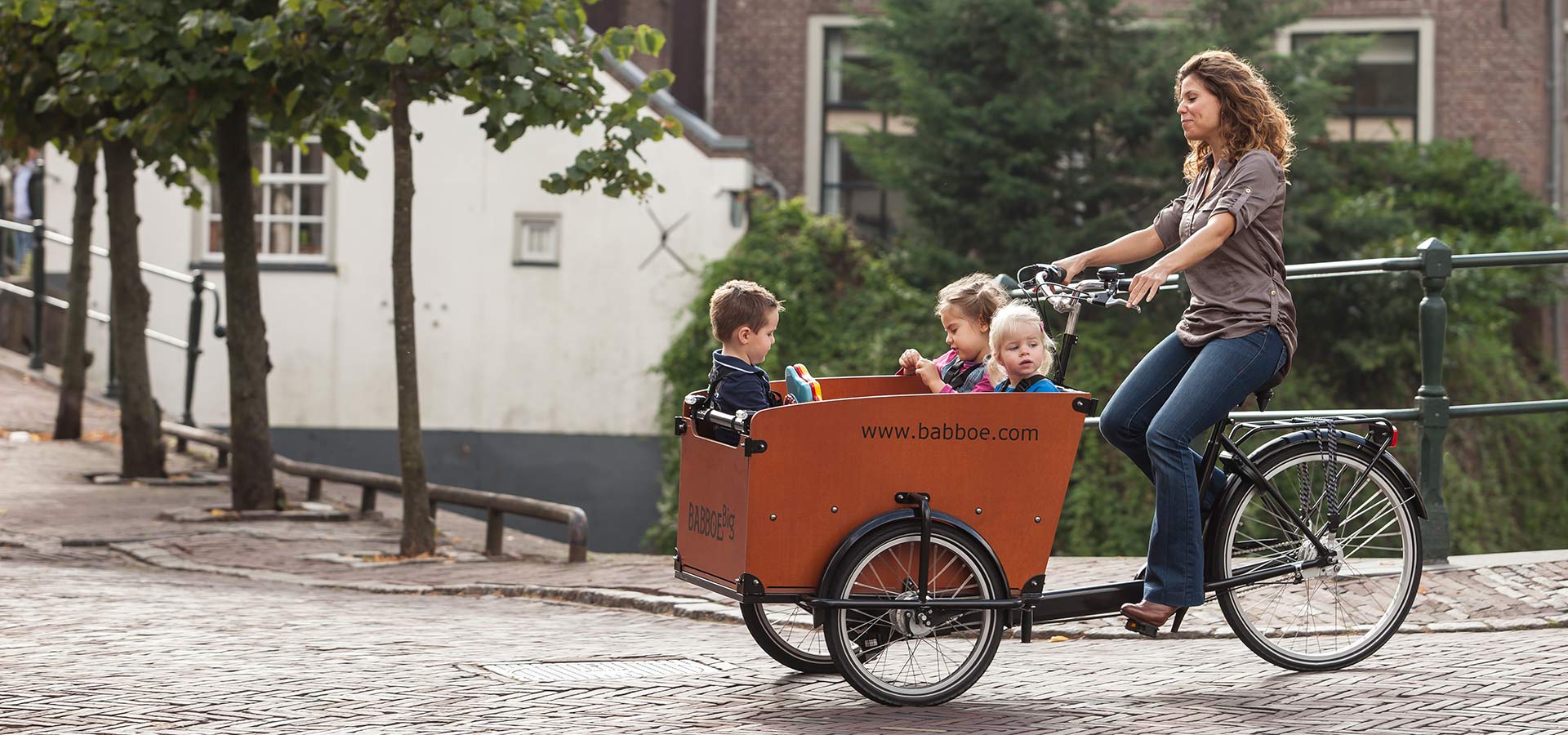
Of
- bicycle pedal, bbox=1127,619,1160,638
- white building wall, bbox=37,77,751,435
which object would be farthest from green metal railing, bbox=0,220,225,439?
bicycle pedal, bbox=1127,619,1160,638

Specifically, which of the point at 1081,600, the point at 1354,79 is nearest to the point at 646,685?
the point at 1081,600

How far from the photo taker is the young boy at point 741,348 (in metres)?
4.86

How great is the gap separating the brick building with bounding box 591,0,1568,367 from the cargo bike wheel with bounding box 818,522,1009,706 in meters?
17.0

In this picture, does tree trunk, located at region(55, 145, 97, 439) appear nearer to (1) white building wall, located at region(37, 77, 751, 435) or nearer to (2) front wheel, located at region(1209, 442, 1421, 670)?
(1) white building wall, located at region(37, 77, 751, 435)

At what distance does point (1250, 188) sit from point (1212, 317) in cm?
39

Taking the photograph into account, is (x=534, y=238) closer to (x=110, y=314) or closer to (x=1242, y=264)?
(x=110, y=314)

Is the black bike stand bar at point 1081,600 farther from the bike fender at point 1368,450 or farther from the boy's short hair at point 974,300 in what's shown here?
the boy's short hair at point 974,300

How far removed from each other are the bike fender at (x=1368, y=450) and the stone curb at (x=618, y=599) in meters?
0.78

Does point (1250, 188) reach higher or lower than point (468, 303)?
lower

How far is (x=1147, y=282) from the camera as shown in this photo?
4.64 meters

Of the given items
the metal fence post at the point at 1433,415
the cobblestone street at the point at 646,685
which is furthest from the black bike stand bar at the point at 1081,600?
the metal fence post at the point at 1433,415

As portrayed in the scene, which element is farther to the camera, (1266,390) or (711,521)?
(1266,390)

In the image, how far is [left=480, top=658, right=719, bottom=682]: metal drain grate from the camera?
5363 millimetres

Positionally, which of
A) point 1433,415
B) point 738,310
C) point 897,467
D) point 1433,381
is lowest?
point 897,467
